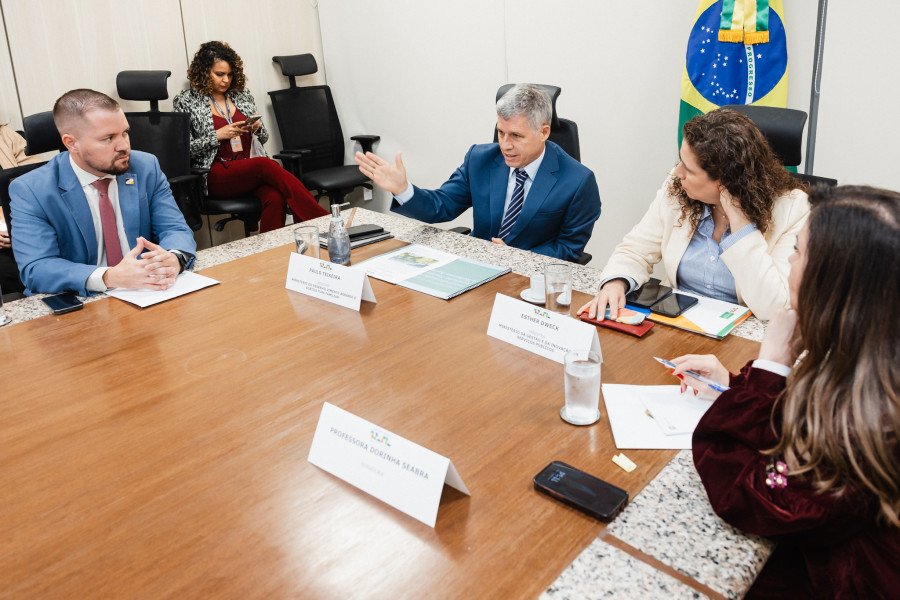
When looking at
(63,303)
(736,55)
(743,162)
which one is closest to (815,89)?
(736,55)

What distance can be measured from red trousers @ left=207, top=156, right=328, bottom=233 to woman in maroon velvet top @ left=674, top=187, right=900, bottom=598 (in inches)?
138

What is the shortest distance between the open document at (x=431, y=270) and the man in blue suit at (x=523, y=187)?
328 mm

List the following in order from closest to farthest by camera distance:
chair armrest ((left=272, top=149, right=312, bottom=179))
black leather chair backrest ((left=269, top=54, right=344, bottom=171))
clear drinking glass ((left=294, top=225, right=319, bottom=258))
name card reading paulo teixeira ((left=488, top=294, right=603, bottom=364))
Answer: name card reading paulo teixeira ((left=488, top=294, right=603, bottom=364)), clear drinking glass ((left=294, top=225, right=319, bottom=258)), chair armrest ((left=272, top=149, right=312, bottom=179)), black leather chair backrest ((left=269, top=54, right=344, bottom=171))

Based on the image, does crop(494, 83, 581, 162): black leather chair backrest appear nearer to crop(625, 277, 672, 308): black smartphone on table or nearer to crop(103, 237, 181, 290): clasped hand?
crop(625, 277, 672, 308): black smartphone on table

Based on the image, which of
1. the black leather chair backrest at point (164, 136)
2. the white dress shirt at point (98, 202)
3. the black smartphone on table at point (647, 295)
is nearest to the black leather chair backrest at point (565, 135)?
the black smartphone on table at point (647, 295)

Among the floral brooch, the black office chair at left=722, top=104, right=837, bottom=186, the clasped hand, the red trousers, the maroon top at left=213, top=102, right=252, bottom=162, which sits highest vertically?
the black office chair at left=722, top=104, right=837, bottom=186

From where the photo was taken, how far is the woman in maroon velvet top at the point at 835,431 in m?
0.90

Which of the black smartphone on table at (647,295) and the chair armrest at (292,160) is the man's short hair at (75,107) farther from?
the chair armrest at (292,160)

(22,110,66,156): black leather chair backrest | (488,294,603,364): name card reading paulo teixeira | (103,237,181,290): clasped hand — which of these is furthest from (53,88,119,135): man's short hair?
(488,294,603,364): name card reading paulo teixeira

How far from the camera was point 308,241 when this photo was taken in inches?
84.4

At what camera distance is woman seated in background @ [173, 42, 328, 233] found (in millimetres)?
4277

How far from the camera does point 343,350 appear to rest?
5.28 feet

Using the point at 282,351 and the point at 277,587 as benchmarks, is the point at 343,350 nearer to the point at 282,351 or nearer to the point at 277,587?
the point at 282,351

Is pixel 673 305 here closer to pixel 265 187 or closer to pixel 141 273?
pixel 141 273
